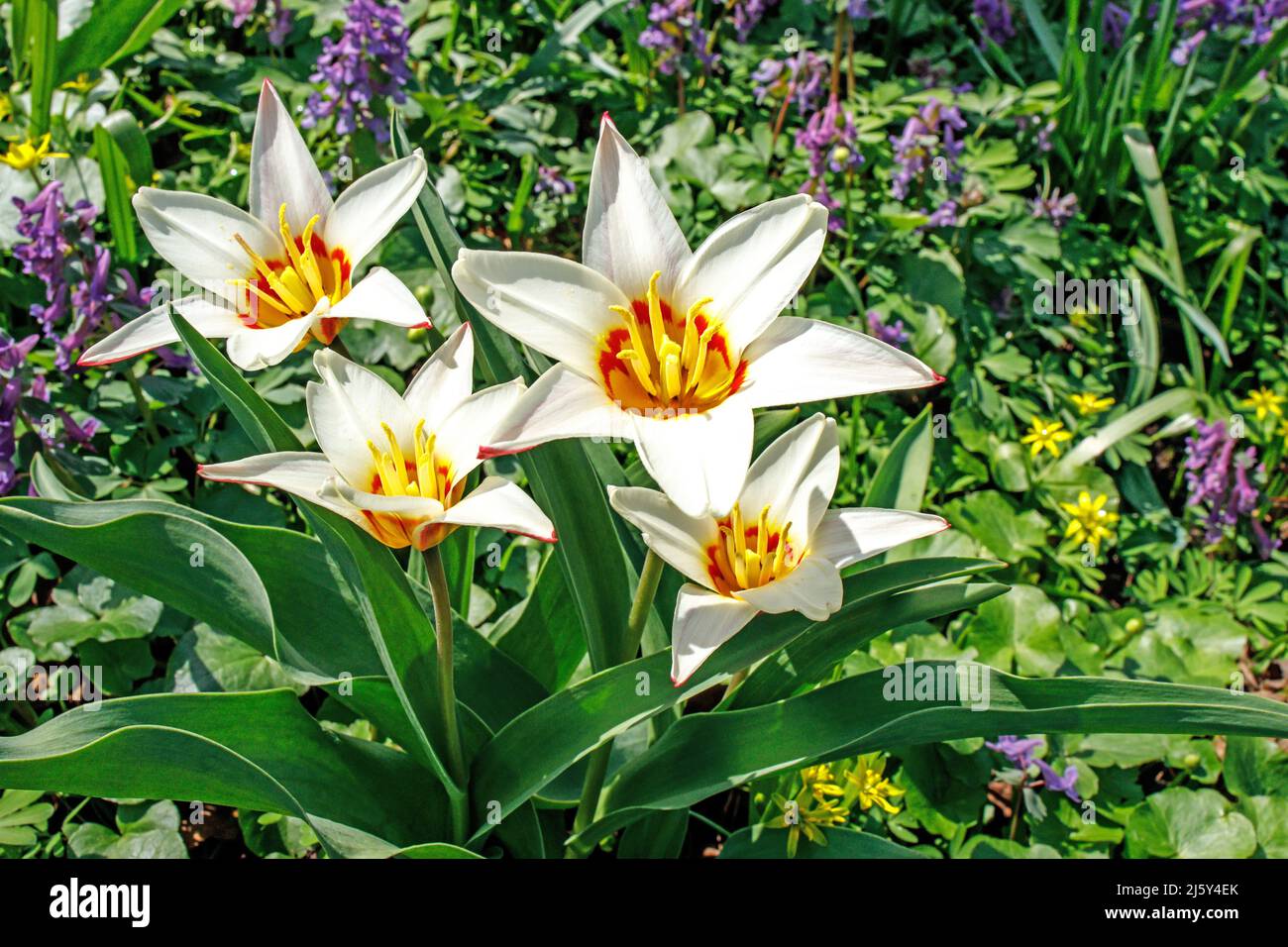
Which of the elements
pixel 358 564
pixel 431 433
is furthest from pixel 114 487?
pixel 431 433

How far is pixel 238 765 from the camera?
120 cm

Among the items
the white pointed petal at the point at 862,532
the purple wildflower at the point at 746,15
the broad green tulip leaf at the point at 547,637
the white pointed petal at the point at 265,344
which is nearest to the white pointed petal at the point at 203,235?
the white pointed petal at the point at 265,344

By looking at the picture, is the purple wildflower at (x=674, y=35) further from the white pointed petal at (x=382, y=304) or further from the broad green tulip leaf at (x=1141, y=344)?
the white pointed petal at (x=382, y=304)

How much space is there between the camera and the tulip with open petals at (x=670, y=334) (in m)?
1.01

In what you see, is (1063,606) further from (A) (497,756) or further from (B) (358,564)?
(B) (358,564)

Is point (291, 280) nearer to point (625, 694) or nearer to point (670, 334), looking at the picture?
point (670, 334)

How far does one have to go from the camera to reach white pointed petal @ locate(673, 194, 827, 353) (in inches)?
44.3

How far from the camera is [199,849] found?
74.4 inches

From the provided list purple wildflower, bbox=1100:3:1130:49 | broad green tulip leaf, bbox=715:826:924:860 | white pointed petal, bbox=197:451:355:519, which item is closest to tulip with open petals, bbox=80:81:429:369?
white pointed petal, bbox=197:451:355:519

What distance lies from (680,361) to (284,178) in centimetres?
55

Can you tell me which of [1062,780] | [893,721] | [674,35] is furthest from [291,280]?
[674,35]

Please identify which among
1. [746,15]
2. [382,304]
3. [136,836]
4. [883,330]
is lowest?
[136,836]

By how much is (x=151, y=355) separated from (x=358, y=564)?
135 cm

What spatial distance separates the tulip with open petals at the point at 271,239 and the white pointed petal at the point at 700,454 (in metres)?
0.38
